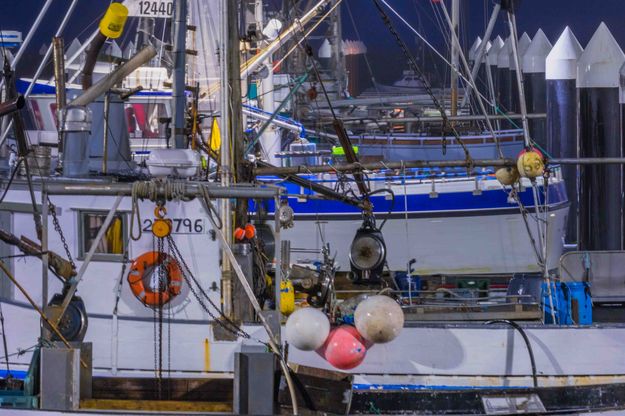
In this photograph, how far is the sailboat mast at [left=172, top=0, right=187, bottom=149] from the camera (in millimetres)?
13344

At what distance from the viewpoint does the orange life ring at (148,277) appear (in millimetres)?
12555

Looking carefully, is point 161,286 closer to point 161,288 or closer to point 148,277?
point 161,288

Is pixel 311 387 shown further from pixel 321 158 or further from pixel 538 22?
pixel 538 22

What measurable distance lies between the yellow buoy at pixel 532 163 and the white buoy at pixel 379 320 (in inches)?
156

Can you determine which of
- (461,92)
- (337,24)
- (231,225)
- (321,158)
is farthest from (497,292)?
(461,92)

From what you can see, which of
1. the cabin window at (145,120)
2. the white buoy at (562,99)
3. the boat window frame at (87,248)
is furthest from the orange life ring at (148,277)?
the cabin window at (145,120)

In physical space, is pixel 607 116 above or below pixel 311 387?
above

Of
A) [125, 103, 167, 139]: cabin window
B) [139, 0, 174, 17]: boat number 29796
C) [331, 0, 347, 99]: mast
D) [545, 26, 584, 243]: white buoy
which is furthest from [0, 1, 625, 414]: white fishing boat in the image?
[331, 0, 347, 99]: mast

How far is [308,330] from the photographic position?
10.6 metres

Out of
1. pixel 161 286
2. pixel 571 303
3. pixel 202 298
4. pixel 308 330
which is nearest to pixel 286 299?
pixel 202 298

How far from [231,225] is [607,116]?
9720 millimetres

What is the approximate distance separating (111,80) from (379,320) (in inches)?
185

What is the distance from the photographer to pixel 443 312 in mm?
14469

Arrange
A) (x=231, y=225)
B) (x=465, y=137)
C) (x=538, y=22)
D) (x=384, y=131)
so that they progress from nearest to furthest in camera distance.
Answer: (x=231, y=225)
(x=465, y=137)
(x=384, y=131)
(x=538, y=22)
